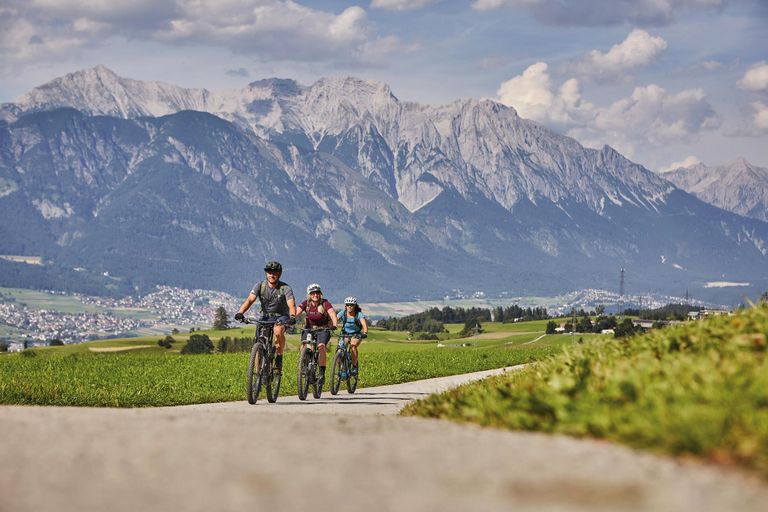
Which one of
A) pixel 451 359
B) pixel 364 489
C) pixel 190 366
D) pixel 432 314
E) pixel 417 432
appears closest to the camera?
pixel 364 489

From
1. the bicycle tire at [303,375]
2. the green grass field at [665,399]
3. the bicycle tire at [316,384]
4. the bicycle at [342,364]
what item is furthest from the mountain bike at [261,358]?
the green grass field at [665,399]

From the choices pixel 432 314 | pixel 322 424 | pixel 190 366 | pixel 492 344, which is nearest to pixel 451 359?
pixel 190 366

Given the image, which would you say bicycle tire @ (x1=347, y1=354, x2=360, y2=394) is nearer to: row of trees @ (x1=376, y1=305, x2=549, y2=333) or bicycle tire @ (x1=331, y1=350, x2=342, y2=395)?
bicycle tire @ (x1=331, y1=350, x2=342, y2=395)

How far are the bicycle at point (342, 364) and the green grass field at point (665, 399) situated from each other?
10188mm

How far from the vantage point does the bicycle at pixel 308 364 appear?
75.9 ft

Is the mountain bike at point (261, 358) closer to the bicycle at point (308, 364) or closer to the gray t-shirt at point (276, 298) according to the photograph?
the gray t-shirt at point (276, 298)

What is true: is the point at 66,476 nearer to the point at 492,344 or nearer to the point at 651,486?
the point at 651,486

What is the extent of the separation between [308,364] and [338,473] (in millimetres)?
15991

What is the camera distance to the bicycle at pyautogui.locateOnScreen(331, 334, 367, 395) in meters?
25.5

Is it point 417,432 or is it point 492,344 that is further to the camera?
point 492,344

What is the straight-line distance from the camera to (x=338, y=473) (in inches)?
301

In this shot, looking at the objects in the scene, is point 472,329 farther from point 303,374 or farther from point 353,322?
point 303,374

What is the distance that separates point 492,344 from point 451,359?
70412 millimetres

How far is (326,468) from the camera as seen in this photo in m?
7.86
